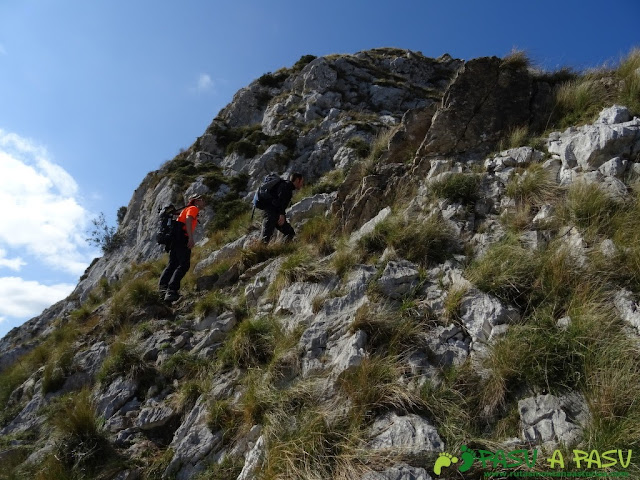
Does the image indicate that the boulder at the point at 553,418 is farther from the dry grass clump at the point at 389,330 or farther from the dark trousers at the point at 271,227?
the dark trousers at the point at 271,227

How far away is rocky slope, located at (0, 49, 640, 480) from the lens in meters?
A: 3.59

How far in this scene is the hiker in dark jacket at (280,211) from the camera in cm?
874

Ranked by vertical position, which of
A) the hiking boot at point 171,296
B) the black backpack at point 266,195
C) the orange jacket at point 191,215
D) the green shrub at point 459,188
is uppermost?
the black backpack at point 266,195

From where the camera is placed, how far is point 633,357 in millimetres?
3418

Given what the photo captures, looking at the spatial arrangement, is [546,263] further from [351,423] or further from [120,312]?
[120,312]

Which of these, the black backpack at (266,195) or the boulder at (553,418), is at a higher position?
the black backpack at (266,195)

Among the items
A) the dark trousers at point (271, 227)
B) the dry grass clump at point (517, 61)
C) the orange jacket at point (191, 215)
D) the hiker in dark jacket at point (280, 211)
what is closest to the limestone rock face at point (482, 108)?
the dry grass clump at point (517, 61)

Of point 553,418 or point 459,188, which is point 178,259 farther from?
point 553,418

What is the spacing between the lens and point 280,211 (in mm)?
8836

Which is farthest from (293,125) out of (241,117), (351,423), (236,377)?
(351,423)

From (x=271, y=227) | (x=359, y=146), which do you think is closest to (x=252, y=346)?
(x=271, y=227)

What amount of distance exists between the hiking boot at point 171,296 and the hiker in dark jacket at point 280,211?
2319 millimetres

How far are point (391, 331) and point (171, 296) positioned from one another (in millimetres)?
5689

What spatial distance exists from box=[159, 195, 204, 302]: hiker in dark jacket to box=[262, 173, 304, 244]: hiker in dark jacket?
1.66m
